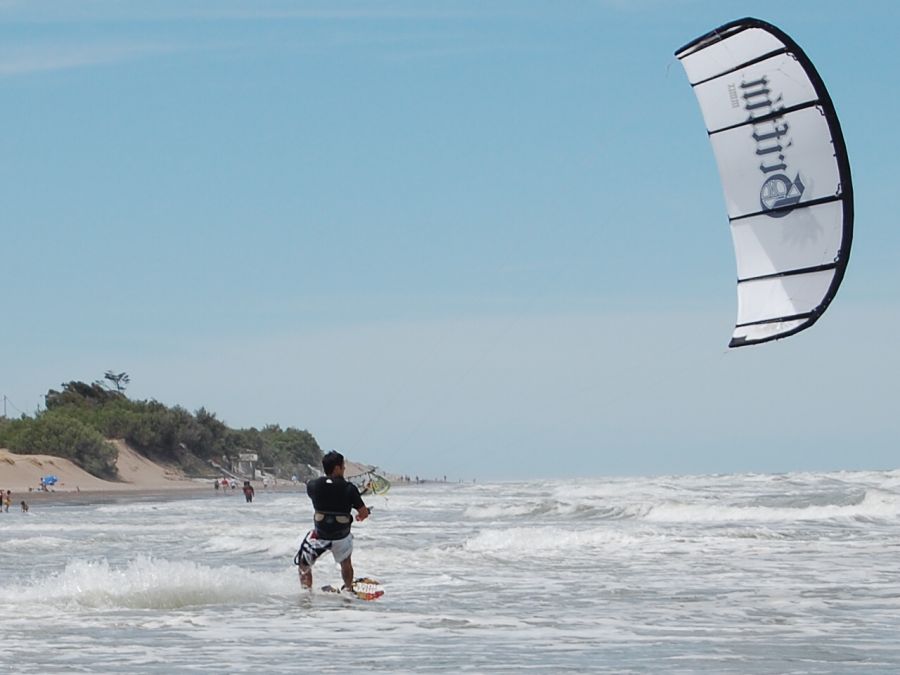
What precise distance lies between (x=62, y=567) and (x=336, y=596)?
5.08 metres

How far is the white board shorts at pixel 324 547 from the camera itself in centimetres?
1039

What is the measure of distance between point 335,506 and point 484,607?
4.37 feet

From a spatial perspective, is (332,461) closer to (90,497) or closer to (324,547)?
(324,547)

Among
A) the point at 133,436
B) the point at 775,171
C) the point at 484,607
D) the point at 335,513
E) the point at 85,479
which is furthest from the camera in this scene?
the point at 133,436

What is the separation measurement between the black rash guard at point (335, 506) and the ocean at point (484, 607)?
0.48 meters

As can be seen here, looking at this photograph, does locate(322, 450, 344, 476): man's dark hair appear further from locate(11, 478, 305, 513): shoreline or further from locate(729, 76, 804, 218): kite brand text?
locate(11, 478, 305, 513): shoreline

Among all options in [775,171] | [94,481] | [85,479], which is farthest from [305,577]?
[94,481]

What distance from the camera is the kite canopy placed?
480 inches

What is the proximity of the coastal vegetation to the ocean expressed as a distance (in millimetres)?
49218

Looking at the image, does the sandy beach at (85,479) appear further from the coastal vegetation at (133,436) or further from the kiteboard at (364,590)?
the kiteboard at (364,590)

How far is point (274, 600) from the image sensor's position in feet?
33.5

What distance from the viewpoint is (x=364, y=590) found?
1036 cm

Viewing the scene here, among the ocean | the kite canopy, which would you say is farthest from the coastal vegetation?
the kite canopy

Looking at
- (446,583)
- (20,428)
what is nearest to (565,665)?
(446,583)
